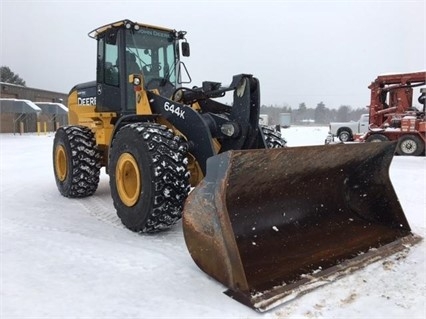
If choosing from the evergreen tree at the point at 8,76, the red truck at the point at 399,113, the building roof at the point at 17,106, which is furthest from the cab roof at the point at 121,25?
the evergreen tree at the point at 8,76

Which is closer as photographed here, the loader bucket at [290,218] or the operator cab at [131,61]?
the loader bucket at [290,218]

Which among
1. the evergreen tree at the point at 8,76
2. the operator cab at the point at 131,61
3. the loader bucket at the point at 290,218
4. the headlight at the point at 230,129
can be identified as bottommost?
the loader bucket at the point at 290,218

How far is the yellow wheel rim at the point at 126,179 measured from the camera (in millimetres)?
4176

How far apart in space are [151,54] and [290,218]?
308 cm

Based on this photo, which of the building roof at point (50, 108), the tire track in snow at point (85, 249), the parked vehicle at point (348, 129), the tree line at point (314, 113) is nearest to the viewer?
the tire track in snow at point (85, 249)

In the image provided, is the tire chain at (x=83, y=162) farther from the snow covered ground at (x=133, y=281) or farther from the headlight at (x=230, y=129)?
the headlight at (x=230, y=129)

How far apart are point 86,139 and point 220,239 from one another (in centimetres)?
386

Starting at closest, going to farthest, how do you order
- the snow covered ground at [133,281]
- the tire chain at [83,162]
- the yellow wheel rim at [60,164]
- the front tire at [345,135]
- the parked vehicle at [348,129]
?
1. the snow covered ground at [133,281]
2. the tire chain at [83,162]
3. the yellow wheel rim at [60,164]
4. the parked vehicle at [348,129]
5. the front tire at [345,135]

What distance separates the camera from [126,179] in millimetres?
4395

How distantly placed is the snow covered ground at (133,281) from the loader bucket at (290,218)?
146mm

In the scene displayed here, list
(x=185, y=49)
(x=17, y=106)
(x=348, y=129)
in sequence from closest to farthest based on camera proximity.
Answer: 1. (x=185, y=49)
2. (x=348, y=129)
3. (x=17, y=106)

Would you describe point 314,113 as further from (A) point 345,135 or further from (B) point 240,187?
(B) point 240,187

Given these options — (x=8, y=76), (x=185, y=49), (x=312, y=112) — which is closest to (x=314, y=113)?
(x=312, y=112)

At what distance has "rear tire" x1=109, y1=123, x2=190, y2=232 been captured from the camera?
373 cm
